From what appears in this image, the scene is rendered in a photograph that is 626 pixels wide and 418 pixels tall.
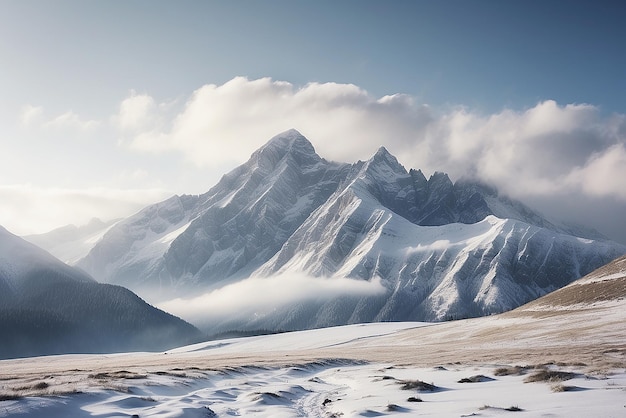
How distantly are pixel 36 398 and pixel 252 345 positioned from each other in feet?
489

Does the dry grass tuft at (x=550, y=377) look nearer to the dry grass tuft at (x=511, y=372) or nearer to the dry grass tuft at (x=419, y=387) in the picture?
the dry grass tuft at (x=511, y=372)

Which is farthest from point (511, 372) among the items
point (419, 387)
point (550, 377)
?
point (419, 387)

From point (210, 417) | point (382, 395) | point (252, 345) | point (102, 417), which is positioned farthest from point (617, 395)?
point (252, 345)

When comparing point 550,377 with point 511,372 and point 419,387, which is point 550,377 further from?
point 419,387

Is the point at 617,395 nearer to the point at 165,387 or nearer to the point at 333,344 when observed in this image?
the point at 165,387

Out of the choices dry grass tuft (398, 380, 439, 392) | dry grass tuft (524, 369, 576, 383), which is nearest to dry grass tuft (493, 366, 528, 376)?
dry grass tuft (524, 369, 576, 383)

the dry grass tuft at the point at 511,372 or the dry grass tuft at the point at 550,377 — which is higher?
the dry grass tuft at the point at 550,377

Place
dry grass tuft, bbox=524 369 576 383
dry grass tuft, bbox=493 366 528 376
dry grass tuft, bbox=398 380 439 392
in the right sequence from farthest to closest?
dry grass tuft, bbox=493 366 528 376 → dry grass tuft, bbox=398 380 439 392 → dry grass tuft, bbox=524 369 576 383

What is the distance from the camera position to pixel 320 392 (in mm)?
36125

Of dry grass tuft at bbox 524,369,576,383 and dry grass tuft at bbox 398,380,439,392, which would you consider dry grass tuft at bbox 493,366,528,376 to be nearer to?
dry grass tuft at bbox 524,369,576,383

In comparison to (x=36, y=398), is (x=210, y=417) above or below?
below

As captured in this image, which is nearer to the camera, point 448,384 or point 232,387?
point 448,384

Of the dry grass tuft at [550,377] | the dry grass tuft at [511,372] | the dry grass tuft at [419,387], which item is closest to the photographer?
the dry grass tuft at [550,377]

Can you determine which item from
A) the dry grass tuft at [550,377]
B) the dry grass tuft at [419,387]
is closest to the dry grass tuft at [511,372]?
the dry grass tuft at [550,377]
